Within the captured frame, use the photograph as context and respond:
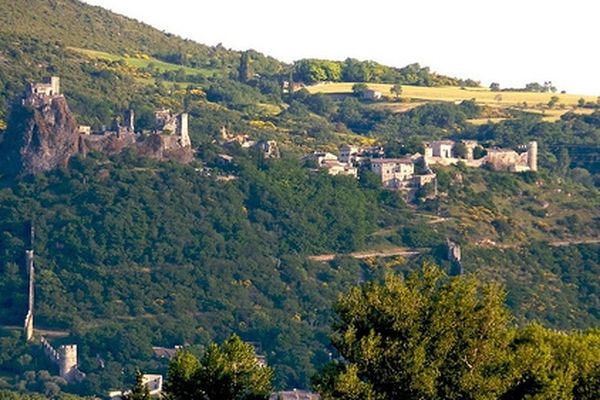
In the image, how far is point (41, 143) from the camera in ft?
349

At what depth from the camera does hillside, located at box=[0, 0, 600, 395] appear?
96.4m

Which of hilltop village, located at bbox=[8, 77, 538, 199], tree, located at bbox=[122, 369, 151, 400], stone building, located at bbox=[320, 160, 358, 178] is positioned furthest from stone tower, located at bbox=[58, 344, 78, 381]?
tree, located at bbox=[122, 369, 151, 400]

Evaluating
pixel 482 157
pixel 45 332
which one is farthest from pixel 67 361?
pixel 482 157

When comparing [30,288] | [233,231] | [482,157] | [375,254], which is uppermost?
[482,157]

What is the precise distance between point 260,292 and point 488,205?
48.1 feet

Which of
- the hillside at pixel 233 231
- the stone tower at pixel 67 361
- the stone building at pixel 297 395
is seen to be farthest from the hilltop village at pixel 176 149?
the stone building at pixel 297 395

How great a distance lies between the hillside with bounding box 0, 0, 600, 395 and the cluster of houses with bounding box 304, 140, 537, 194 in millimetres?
519

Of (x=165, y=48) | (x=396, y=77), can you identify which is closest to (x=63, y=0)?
(x=165, y=48)

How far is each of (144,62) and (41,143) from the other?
3348 centimetres

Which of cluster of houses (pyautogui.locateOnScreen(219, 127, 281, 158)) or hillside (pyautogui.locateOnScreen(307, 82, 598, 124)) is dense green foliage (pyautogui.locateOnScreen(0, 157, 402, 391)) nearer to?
cluster of houses (pyautogui.locateOnScreen(219, 127, 281, 158))

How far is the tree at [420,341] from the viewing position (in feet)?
171

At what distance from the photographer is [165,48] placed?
14875 centimetres

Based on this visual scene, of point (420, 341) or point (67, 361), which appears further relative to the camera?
point (67, 361)

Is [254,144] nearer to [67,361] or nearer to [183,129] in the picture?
[183,129]
